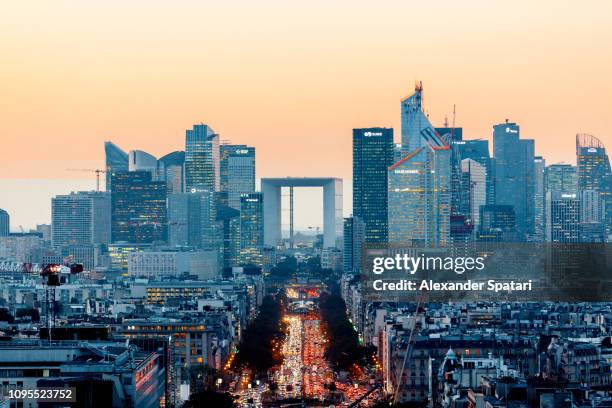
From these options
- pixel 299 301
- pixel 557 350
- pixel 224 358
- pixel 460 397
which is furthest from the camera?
pixel 299 301

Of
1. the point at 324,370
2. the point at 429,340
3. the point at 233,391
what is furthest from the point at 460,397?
the point at 324,370

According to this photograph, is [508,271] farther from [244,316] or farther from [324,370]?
[324,370]

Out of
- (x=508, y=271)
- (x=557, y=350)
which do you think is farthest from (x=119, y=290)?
(x=557, y=350)

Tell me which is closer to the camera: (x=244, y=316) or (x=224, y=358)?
(x=224, y=358)


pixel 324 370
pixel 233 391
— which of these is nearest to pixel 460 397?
pixel 233 391

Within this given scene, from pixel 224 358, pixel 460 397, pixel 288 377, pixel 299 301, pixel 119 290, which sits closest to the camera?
pixel 460 397

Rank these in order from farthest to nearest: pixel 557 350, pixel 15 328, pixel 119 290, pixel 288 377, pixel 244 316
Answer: pixel 119 290
pixel 244 316
pixel 288 377
pixel 15 328
pixel 557 350

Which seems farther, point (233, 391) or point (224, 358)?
point (224, 358)

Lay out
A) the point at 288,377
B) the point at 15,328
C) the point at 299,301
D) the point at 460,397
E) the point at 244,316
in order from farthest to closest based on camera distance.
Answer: the point at 299,301, the point at 244,316, the point at 288,377, the point at 15,328, the point at 460,397

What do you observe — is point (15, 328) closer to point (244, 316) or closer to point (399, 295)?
point (399, 295)
